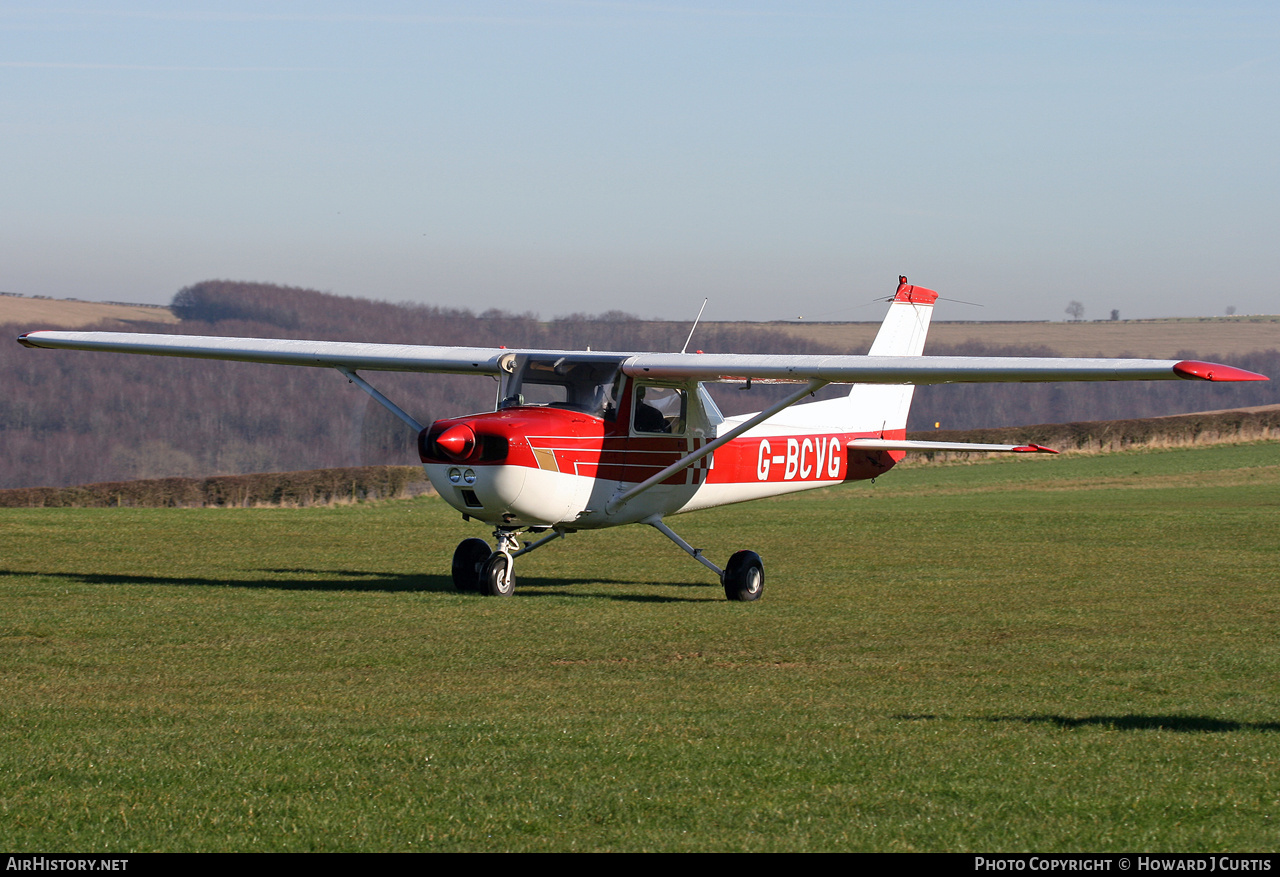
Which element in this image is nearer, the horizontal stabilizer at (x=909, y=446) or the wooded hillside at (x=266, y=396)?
the horizontal stabilizer at (x=909, y=446)

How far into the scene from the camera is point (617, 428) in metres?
14.4

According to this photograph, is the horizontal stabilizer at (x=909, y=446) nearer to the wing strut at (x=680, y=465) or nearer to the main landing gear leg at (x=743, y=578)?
the wing strut at (x=680, y=465)

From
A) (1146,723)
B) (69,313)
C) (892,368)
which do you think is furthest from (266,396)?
(1146,723)

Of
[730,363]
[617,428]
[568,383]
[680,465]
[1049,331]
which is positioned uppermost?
[1049,331]

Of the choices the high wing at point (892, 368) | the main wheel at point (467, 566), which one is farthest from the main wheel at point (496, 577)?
the high wing at point (892, 368)

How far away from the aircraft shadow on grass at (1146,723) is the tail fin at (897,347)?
1060 centimetres

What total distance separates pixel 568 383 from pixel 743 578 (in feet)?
8.94

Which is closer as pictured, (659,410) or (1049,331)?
(659,410)

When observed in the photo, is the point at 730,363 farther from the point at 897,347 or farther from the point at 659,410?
the point at 897,347

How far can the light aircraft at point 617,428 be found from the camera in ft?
42.8

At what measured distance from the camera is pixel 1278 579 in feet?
50.6

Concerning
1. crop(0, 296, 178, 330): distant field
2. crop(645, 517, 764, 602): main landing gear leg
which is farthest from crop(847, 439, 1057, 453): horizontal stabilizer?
crop(0, 296, 178, 330): distant field

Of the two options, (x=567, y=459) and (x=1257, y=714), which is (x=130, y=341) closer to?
(x=567, y=459)

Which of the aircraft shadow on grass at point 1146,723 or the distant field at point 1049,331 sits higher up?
the distant field at point 1049,331
